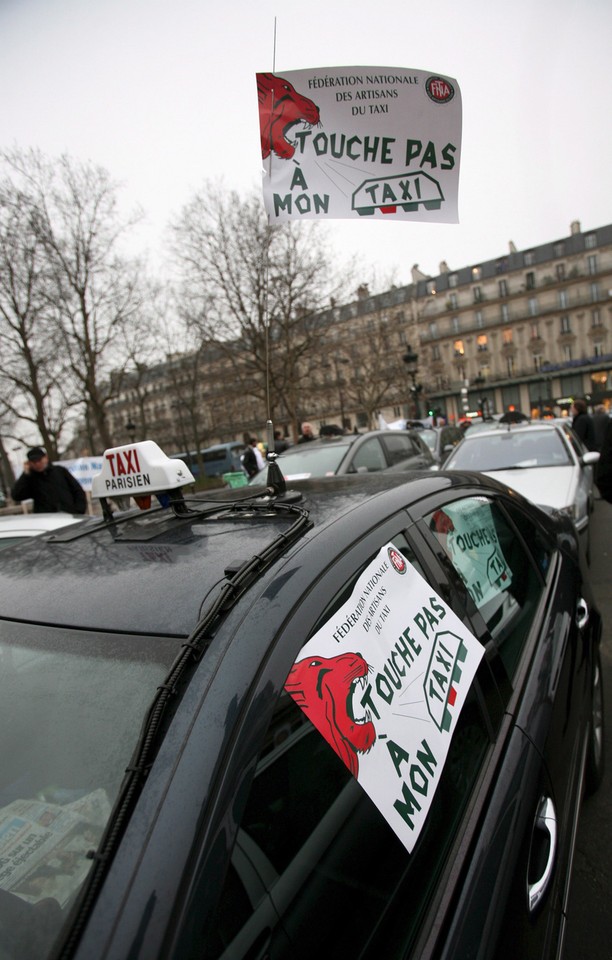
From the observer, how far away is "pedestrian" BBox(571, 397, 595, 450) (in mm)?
9578

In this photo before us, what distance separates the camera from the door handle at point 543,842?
110 centimetres

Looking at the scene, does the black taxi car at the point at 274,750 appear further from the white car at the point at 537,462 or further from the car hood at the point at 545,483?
the white car at the point at 537,462

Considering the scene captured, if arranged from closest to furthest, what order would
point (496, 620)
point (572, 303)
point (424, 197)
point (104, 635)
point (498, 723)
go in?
point (104, 635)
point (498, 723)
point (496, 620)
point (424, 197)
point (572, 303)

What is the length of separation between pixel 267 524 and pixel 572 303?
2752 inches

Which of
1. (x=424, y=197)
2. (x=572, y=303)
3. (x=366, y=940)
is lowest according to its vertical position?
(x=366, y=940)

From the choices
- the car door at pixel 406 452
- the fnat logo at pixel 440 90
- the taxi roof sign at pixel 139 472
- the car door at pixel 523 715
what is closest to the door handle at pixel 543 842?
the car door at pixel 523 715

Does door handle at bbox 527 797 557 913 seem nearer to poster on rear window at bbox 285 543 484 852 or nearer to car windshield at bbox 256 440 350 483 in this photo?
poster on rear window at bbox 285 543 484 852

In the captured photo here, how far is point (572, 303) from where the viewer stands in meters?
59.9

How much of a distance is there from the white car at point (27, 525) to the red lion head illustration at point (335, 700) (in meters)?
2.78

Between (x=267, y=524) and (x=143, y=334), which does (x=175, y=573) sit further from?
(x=143, y=334)

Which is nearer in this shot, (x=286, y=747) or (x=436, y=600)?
(x=286, y=747)

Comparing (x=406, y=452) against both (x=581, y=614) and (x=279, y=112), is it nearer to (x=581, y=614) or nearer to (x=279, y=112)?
(x=279, y=112)

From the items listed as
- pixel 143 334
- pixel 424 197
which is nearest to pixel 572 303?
pixel 143 334

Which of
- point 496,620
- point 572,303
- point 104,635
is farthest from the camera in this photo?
point 572,303
